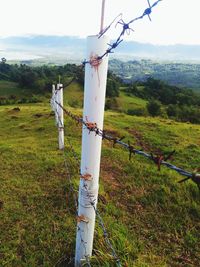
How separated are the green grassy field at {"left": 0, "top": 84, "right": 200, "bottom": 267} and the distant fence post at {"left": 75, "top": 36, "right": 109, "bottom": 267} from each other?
0.33m

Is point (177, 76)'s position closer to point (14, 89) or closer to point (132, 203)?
point (14, 89)

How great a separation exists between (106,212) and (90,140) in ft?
8.42

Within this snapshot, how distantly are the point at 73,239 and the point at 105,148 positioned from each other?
5.27 meters

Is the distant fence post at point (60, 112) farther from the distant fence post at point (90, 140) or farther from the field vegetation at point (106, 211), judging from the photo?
the distant fence post at point (90, 140)

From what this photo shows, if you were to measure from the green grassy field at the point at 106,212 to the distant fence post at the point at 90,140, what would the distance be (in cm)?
33

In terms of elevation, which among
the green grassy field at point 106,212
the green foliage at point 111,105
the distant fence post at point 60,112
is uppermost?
the distant fence post at point 60,112

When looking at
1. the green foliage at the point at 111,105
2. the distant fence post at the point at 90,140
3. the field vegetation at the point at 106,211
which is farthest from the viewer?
the green foliage at the point at 111,105

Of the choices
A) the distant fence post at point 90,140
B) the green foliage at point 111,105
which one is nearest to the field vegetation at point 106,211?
the distant fence post at point 90,140

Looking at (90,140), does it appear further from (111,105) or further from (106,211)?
(111,105)

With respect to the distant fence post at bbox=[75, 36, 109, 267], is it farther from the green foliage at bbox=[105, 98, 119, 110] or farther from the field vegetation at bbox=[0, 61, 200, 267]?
the green foliage at bbox=[105, 98, 119, 110]

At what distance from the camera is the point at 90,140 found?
2855mm

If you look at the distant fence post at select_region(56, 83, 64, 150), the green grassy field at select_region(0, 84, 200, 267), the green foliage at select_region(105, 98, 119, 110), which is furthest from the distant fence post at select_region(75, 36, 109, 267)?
the green foliage at select_region(105, 98, 119, 110)

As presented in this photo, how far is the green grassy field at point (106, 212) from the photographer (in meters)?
3.96

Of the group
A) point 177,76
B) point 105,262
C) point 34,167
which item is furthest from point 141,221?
point 177,76
